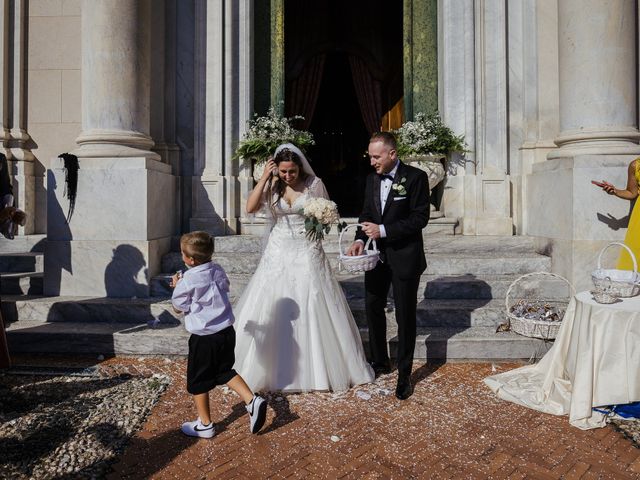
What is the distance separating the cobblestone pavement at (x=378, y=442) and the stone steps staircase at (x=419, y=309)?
2.96 feet

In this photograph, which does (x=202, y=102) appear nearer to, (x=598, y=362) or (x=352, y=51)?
(x=598, y=362)

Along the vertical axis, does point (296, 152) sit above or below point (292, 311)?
above

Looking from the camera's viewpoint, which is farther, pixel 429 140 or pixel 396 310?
pixel 429 140

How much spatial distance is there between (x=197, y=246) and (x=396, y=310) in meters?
1.82

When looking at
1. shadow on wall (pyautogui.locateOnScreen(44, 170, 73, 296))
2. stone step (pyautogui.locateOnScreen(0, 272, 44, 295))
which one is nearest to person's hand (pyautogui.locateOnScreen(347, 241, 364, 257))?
shadow on wall (pyautogui.locateOnScreen(44, 170, 73, 296))

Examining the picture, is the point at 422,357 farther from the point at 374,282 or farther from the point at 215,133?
the point at 215,133

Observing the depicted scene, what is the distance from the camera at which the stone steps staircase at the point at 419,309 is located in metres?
4.97

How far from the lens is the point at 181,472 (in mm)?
2953

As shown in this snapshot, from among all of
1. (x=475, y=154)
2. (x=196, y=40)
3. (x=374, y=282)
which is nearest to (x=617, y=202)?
(x=475, y=154)

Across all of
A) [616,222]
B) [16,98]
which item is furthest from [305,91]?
[616,222]

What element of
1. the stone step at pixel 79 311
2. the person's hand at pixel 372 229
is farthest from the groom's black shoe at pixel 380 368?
the stone step at pixel 79 311

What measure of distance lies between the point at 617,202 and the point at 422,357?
2940 millimetres

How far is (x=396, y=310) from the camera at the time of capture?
4.20 metres

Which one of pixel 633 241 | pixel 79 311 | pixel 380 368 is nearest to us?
pixel 380 368
